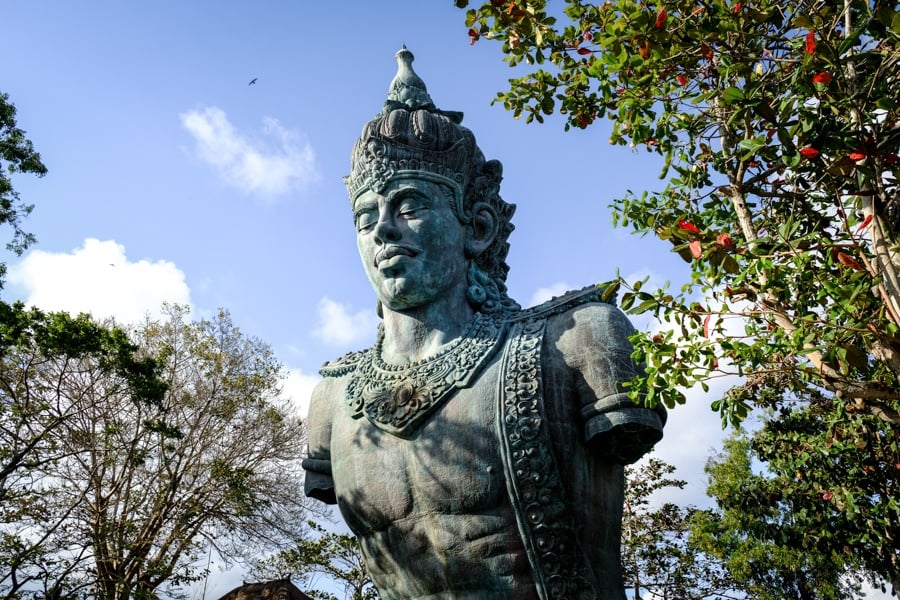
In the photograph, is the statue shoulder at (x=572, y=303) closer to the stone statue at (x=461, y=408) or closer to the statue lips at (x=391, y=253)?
the stone statue at (x=461, y=408)

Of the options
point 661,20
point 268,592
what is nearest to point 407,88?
point 661,20

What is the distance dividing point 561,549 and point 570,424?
0.59 metres

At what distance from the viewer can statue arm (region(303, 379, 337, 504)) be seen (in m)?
4.69

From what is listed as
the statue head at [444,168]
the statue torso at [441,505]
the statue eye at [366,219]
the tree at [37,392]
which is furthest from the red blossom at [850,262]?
the tree at [37,392]

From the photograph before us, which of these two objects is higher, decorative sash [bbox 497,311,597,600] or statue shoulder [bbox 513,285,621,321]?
statue shoulder [bbox 513,285,621,321]

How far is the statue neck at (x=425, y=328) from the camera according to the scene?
4.52 m

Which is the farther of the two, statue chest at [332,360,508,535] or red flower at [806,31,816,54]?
red flower at [806,31,816,54]

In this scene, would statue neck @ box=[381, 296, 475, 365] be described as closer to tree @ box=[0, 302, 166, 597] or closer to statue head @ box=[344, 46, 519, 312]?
statue head @ box=[344, 46, 519, 312]

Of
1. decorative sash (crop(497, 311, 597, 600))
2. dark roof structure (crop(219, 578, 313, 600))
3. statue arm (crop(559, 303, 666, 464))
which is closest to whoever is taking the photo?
decorative sash (crop(497, 311, 597, 600))

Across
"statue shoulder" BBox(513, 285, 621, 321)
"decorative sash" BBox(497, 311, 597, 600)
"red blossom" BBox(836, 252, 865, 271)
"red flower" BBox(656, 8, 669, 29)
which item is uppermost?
"red flower" BBox(656, 8, 669, 29)

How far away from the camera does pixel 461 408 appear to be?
4098 mm

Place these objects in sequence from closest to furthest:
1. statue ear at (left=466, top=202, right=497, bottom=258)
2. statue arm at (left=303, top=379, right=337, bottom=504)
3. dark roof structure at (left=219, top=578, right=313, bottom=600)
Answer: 1. statue arm at (left=303, top=379, right=337, bottom=504)
2. statue ear at (left=466, top=202, right=497, bottom=258)
3. dark roof structure at (left=219, top=578, right=313, bottom=600)

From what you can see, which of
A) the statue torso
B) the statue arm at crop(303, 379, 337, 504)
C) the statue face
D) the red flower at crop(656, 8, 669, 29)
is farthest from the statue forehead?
the red flower at crop(656, 8, 669, 29)

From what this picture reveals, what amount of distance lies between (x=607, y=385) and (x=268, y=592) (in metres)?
11.9
